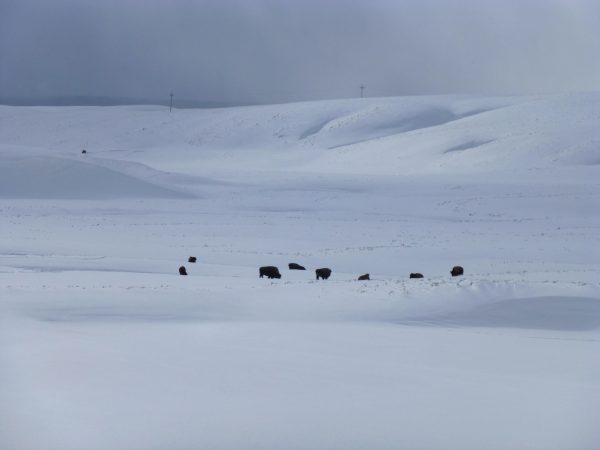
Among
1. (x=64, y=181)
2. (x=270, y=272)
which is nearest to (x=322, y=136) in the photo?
(x=64, y=181)

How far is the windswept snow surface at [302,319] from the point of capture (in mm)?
9102

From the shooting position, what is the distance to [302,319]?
1612 cm

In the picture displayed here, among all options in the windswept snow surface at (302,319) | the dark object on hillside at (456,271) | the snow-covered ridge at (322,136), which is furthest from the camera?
the snow-covered ridge at (322,136)

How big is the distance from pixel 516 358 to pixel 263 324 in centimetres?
408

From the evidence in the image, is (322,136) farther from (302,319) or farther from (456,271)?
(302,319)

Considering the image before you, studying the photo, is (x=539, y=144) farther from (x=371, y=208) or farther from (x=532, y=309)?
(x=532, y=309)

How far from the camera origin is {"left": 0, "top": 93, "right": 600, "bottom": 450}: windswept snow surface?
9102 mm

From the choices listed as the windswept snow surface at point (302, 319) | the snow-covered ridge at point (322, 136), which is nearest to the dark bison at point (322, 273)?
the windswept snow surface at point (302, 319)

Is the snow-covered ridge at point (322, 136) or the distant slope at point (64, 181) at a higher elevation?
the snow-covered ridge at point (322, 136)

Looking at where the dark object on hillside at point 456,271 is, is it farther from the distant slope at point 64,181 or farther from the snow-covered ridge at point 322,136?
the snow-covered ridge at point 322,136

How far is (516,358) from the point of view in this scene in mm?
12867

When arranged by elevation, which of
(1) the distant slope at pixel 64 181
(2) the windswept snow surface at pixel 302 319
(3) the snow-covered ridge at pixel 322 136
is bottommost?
(2) the windswept snow surface at pixel 302 319

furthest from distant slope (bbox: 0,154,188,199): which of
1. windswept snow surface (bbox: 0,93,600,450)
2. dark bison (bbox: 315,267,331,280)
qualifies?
dark bison (bbox: 315,267,331,280)

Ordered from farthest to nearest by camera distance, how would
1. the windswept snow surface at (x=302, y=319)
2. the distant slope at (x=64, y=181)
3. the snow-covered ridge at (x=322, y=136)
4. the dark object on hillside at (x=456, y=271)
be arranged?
the snow-covered ridge at (x=322, y=136) → the distant slope at (x=64, y=181) → the dark object on hillside at (x=456, y=271) → the windswept snow surface at (x=302, y=319)
